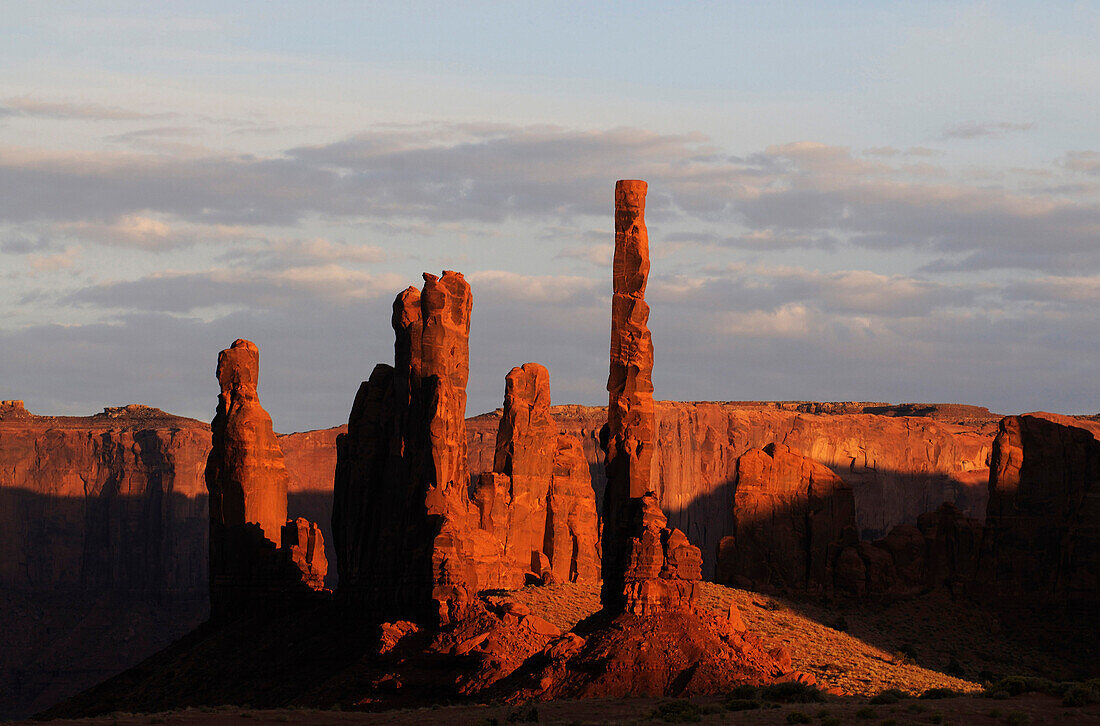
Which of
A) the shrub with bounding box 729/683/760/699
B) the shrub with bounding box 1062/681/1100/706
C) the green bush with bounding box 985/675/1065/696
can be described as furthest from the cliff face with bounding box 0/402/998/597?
the shrub with bounding box 1062/681/1100/706

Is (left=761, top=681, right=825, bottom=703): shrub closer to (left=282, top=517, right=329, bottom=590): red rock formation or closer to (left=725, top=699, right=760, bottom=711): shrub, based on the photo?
(left=725, top=699, right=760, bottom=711): shrub

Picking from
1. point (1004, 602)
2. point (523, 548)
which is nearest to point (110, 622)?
point (523, 548)

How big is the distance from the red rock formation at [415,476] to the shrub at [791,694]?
16047mm

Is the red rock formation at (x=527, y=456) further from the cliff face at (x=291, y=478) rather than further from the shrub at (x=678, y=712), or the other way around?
the cliff face at (x=291, y=478)

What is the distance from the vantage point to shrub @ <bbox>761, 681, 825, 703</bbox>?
48.5 metres

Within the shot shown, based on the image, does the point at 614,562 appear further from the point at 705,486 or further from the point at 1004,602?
the point at 705,486

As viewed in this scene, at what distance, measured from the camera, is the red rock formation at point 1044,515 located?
89.9 m

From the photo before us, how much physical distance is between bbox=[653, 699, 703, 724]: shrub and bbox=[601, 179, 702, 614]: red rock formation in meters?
8.21

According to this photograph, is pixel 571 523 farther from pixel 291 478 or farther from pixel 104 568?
pixel 104 568

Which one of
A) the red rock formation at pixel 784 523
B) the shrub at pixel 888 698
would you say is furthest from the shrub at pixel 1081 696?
the red rock formation at pixel 784 523

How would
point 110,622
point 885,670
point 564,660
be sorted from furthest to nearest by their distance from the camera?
Answer: point 110,622, point 885,670, point 564,660

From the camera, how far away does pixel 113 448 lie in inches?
5920

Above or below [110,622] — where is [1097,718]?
above

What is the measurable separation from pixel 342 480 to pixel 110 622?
2716 inches
